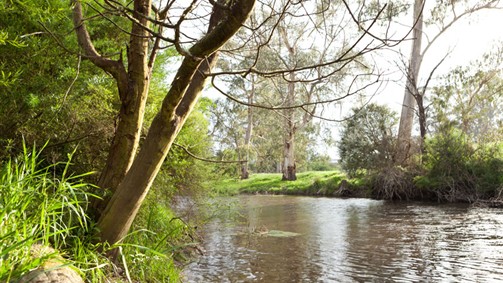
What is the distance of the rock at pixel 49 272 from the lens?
204 centimetres

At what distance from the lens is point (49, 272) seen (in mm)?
2121

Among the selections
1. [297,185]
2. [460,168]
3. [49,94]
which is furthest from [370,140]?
[49,94]

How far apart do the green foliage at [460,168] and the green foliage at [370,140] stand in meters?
1.82

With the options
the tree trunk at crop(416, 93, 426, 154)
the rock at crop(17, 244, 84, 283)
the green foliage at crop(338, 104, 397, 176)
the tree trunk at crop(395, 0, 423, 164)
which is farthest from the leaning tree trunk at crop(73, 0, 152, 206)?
the tree trunk at crop(416, 93, 426, 154)

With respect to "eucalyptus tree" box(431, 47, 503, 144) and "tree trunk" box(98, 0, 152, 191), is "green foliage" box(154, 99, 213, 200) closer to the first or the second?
"tree trunk" box(98, 0, 152, 191)

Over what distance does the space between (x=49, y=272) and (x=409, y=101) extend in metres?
18.6

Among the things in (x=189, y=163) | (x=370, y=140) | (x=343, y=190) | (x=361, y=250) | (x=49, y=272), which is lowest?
(x=361, y=250)

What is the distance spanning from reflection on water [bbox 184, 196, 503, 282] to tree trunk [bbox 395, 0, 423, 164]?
5.29 m

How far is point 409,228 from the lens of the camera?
27.0 feet

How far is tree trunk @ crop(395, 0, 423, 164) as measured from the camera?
15.5 m

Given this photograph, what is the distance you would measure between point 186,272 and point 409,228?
5133 mm

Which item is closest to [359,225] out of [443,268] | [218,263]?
[443,268]

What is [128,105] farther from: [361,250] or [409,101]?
[409,101]

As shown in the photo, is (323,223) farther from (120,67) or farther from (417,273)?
(120,67)
